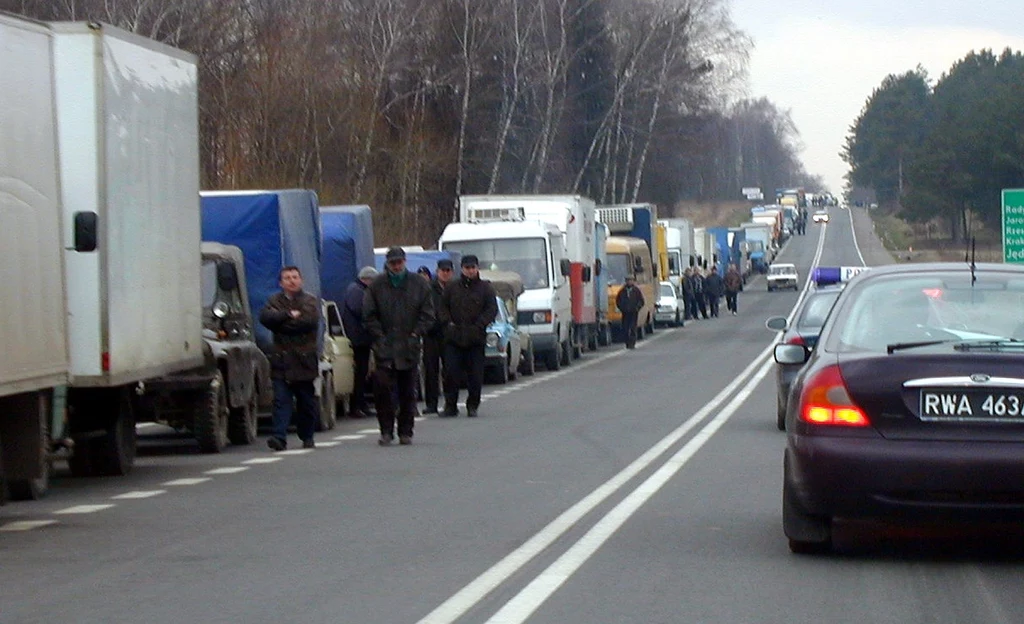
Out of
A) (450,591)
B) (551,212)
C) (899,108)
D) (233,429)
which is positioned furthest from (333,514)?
(899,108)

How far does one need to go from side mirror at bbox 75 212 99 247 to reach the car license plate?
6218 mm

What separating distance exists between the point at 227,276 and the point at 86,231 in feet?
20.3

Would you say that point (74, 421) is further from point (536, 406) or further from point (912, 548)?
point (536, 406)

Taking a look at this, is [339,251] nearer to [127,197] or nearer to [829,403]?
[127,197]

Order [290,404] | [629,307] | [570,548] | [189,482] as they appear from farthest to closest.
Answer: [629,307] < [290,404] < [189,482] < [570,548]

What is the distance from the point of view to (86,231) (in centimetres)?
1309

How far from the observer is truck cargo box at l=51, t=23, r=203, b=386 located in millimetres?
13219

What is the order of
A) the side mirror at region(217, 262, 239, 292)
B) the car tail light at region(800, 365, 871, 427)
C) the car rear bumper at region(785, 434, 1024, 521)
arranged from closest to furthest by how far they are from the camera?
1. the car rear bumper at region(785, 434, 1024, 521)
2. the car tail light at region(800, 365, 871, 427)
3. the side mirror at region(217, 262, 239, 292)

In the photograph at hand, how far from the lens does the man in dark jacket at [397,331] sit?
1792 cm

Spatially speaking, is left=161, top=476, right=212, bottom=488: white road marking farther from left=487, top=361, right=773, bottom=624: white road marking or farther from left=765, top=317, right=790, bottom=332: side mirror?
left=765, top=317, right=790, bottom=332: side mirror

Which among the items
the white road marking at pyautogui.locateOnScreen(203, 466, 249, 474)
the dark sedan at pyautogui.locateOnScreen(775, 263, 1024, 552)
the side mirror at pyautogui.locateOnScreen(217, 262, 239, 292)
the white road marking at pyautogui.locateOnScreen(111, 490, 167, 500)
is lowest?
the white road marking at pyautogui.locateOnScreen(203, 466, 249, 474)

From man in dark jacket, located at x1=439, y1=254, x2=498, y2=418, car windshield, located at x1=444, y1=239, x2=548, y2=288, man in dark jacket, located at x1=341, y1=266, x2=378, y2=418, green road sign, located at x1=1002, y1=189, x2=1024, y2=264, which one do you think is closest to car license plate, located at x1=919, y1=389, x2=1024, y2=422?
man in dark jacket, located at x1=341, y1=266, x2=378, y2=418

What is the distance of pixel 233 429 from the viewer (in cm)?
1886

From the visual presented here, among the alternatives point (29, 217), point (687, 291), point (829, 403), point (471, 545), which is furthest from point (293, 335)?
point (687, 291)
